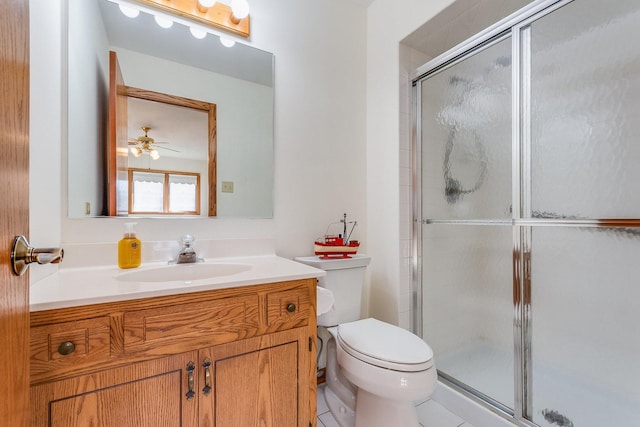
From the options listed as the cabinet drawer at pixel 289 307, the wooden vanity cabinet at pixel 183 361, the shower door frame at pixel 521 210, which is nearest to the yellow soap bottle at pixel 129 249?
the wooden vanity cabinet at pixel 183 361

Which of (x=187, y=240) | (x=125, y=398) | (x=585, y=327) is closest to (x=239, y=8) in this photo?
(x=187, y=240)

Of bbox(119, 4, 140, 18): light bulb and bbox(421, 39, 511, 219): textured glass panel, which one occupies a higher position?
bbox(119, 4, 140, 18): light bulb

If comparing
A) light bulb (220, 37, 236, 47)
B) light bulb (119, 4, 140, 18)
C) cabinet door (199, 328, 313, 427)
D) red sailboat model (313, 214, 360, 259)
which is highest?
light bulb (119, 4, 140, 18)

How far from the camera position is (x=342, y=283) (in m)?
1.50

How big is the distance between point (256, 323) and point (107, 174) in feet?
2.98

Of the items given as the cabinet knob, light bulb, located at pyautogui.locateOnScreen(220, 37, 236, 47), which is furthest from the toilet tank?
light bulb, located at pyautogui.locateOnScreen(220, 37, 236, 47)

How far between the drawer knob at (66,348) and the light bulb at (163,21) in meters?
1.34

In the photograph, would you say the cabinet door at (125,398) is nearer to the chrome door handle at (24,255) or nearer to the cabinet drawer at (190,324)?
the cabinet drawer at (190,324)

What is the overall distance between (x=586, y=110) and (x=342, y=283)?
1.29 m

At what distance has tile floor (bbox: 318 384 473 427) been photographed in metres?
1.39

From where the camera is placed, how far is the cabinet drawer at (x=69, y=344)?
26.1 inches

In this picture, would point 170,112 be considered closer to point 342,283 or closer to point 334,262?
point 334,262

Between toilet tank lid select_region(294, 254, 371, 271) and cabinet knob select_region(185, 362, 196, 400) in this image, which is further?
toilet tank lid select_region(294, 254, 371, 271)

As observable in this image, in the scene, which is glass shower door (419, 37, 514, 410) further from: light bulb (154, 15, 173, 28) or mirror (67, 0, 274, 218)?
light bulb (154, 15, 173, 28)
